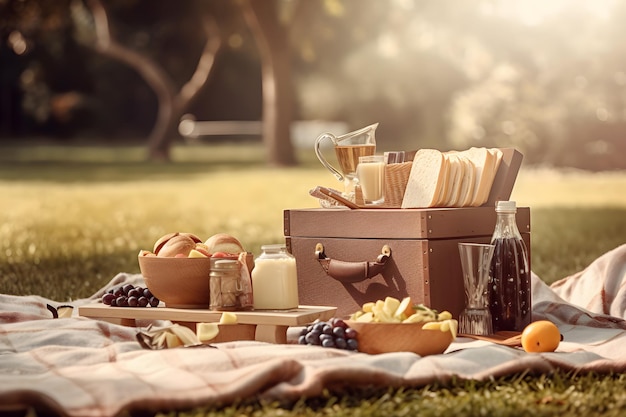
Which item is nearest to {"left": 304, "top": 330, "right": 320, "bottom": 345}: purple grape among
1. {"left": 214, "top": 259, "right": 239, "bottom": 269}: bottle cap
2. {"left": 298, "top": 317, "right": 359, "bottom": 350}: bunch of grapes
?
{"left": 298, "top": 317, "right": 359, "bottom": 350}: bunch of grapes

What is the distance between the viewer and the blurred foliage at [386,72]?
16984 millimetres

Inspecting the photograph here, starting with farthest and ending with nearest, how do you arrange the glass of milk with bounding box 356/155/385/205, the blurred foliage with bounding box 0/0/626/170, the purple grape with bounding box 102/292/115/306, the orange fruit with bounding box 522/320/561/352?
the blurred foliage with bounding box 0/0/626/170, the glass of milk with bounding box 356/155/385/205, the purple grape with bounding box 102/292/115/306, the orange fruit with bounding box 522/320/561/352

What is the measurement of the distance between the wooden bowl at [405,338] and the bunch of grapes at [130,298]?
3.18 feet

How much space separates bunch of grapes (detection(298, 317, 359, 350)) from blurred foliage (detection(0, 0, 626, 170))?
1355cm

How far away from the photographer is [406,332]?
3555 mm

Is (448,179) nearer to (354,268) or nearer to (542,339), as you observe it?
(354,268)

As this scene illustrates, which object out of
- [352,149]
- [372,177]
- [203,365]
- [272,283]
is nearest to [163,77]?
[352,149]

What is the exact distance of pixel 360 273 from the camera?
13.5ft

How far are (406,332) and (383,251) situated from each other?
0.61 m

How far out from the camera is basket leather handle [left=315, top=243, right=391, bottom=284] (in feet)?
13.5

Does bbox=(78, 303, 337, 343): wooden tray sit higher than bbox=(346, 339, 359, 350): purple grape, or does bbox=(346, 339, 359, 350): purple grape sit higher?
bbox=(78, 303, 337, 343): wooden tray

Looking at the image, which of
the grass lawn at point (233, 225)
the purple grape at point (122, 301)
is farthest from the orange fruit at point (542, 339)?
the purple grape at point (122, 301)

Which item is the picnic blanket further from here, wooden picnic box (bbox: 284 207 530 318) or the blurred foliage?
the blurred foliage

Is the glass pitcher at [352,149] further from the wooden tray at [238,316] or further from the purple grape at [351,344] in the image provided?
the purple grape at [351,344]
